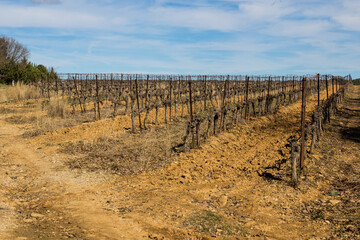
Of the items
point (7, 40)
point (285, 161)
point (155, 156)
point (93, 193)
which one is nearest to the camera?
point (93, 193)

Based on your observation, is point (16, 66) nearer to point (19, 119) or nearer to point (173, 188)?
point (19, 119)

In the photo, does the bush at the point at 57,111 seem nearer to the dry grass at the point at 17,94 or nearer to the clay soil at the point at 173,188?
the clay soil at the point at 173,188

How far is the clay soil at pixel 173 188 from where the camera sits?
538cm

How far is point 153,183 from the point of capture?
25.3 ft

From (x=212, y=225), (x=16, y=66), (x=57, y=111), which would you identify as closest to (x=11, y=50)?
(x=16, y=66)

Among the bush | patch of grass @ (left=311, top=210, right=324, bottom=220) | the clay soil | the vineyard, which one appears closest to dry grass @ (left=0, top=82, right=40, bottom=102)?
the vineyard

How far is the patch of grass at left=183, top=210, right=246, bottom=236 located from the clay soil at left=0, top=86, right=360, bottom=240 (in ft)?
0.06

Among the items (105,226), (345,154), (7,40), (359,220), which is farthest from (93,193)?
(7,40)

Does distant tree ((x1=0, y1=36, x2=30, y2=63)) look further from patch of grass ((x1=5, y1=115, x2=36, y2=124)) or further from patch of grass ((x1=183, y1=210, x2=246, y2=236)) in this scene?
patch of grass ((x1=183, y1=210, x2=246, y2=236))

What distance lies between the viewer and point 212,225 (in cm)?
550

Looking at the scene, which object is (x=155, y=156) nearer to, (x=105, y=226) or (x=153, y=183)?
(x=153, y=183)

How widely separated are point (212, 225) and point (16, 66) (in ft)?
131

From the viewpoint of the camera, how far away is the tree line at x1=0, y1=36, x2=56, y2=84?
3675 cm

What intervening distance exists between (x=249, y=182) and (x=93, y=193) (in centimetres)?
386
